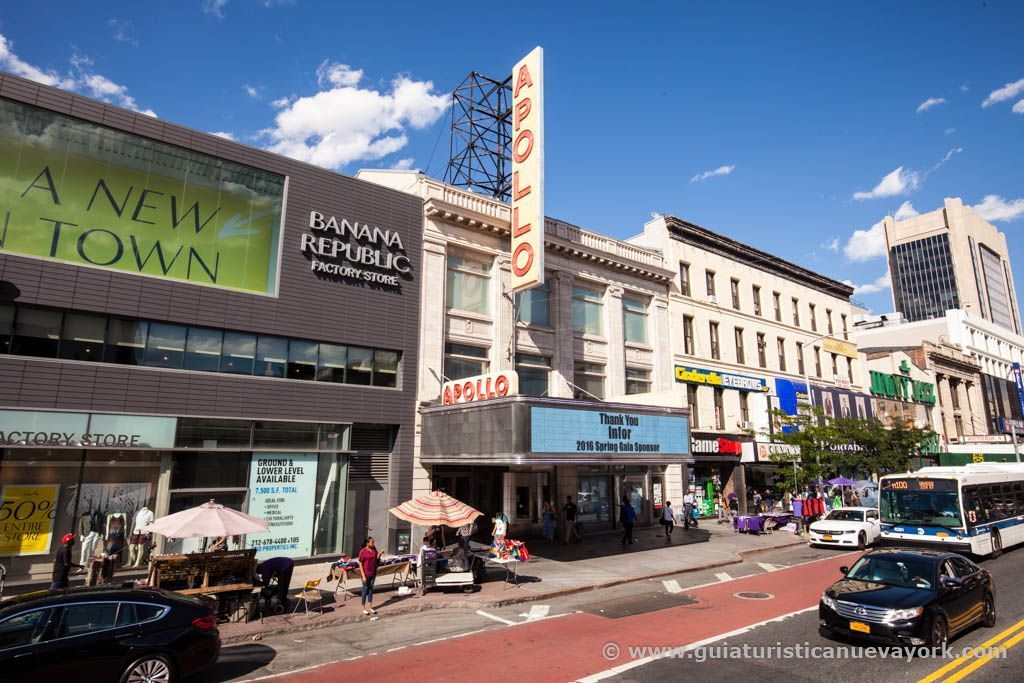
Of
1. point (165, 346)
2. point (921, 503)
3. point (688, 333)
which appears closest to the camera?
point (165, 346)

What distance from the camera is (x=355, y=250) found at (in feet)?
75.9

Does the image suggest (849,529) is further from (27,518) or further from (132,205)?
(132,205)

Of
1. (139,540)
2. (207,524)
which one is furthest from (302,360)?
(207,524)

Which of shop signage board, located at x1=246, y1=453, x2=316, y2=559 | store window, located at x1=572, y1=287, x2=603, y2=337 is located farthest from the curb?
store window, located at x1=572, y1=287, x2=603, y2=337

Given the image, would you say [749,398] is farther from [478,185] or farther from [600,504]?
[478,185]

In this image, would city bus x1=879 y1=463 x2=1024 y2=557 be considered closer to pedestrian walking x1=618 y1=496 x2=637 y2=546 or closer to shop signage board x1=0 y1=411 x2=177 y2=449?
pedestrian walking x1=618 y1=496 x2=637 y2=546

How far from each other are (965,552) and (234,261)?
26.8m

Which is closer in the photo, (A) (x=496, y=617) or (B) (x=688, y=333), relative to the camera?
(A) (x=496, y=617)

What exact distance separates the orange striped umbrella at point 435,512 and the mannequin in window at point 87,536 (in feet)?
27.8

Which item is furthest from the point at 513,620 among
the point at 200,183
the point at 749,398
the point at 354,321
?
the point at 749,398

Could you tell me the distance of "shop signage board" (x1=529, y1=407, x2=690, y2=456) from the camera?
19500 mm

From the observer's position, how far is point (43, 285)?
55.7ft

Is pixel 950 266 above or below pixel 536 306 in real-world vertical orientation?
above

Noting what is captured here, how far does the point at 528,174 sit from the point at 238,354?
13594 millimetres
